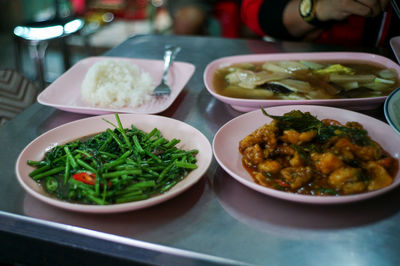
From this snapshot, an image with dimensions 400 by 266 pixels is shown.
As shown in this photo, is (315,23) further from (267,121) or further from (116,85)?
(116,85)

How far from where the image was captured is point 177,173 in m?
1.18

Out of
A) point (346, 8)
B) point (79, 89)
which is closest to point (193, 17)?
point (346, 8)

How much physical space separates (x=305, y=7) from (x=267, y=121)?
3.88 feet

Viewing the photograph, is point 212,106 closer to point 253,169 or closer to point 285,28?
point 253,169

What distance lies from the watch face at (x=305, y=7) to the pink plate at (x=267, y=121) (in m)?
1.07

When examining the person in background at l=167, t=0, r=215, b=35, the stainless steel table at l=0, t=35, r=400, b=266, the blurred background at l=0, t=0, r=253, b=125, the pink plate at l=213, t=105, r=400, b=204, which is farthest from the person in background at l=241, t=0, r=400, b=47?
A: the person in background at l=167, t=0, r=215, b=35

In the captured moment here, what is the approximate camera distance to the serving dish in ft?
3.85

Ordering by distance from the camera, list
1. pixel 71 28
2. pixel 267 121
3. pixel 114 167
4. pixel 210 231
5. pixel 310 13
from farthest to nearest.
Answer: pixel 71 28 < pixel 310 13 < pixel 267 121 < pixel 114 167 < pixel 210 231

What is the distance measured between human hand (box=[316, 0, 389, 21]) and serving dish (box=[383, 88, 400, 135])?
86cm

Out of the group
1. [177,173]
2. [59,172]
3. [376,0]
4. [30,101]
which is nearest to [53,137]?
Result: [59,172]

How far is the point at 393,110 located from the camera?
1.25 meters

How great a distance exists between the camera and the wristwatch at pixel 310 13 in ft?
7.47

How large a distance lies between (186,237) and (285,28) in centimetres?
196

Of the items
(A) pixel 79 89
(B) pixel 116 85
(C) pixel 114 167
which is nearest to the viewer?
(C) pixel 114 167
